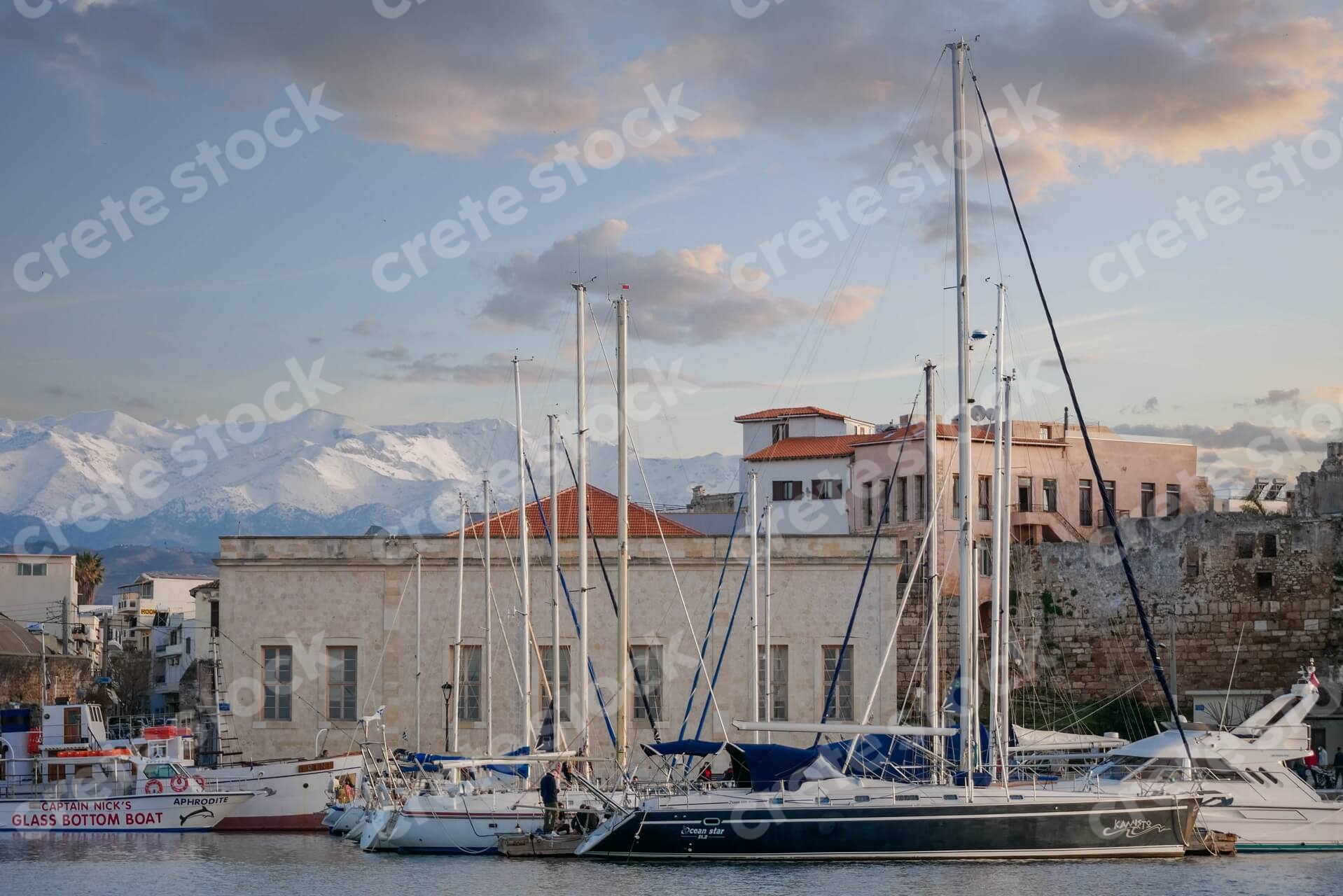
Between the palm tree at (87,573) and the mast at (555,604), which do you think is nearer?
the mast at (555,604)

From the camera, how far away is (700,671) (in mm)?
43406

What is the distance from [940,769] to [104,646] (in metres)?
56.7

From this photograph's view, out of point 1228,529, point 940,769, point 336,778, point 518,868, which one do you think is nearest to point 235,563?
point 336,778

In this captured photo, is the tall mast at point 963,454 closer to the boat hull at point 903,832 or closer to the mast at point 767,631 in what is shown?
the boat hull at point 903,832

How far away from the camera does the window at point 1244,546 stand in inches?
2024

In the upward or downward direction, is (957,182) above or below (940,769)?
above

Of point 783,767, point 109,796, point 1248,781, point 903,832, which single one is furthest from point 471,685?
point 1248,781

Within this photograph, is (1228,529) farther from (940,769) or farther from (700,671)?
(940,769)

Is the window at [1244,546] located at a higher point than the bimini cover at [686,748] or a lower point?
higher

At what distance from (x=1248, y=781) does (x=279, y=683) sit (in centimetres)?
2439

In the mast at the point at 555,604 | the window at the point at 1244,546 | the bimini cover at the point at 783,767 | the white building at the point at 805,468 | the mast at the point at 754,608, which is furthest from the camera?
the white building at the point at 805,468

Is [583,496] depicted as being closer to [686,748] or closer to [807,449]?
[686,748]

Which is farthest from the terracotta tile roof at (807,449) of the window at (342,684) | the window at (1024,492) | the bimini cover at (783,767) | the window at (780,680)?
the bimini cover at (783,767)

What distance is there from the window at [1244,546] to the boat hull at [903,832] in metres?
24.4
